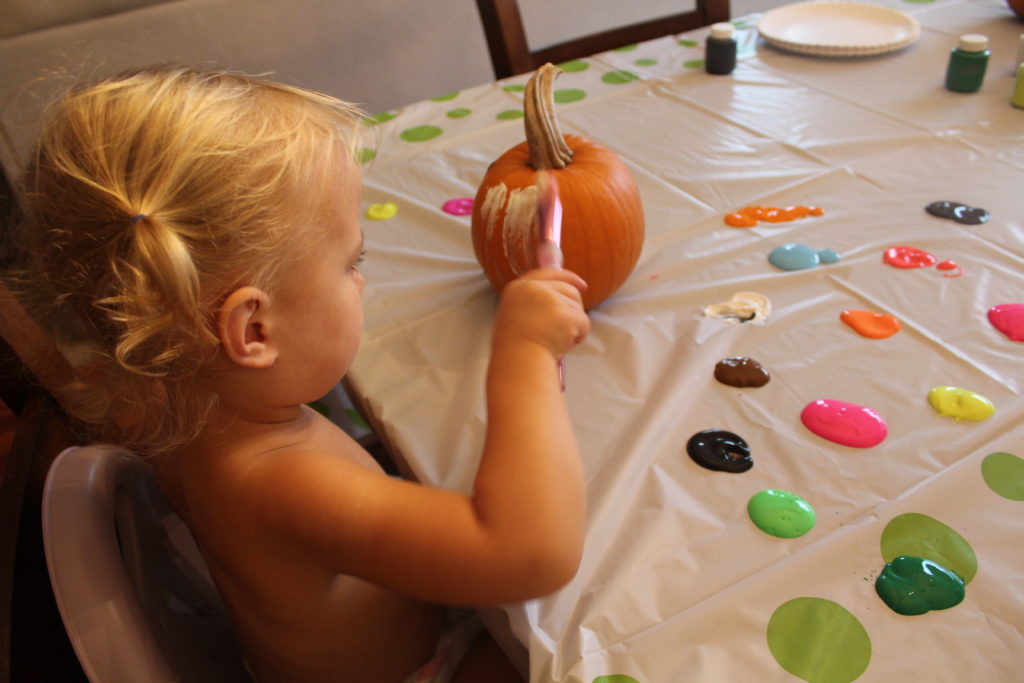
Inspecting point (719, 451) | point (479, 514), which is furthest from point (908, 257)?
point (479, 514)

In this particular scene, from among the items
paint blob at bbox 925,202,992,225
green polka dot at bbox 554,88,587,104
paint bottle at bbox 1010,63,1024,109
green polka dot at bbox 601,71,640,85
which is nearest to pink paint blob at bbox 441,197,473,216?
green polka dot at bbox 554,88,587,104

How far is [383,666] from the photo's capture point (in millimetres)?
662

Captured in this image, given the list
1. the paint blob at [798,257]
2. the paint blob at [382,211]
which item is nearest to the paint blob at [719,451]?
the paint blob at [798,257]

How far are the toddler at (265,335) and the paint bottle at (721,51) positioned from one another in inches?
30.9

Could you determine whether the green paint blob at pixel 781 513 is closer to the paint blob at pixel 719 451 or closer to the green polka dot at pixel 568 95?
the paint blob at pixel 719 451

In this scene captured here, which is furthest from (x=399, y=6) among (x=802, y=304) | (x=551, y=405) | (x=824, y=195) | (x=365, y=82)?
(x=551, y=405)

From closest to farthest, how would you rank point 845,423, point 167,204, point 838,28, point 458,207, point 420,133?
point 167,204
point 845,423
point 458,207
point 420,133
point 838,28

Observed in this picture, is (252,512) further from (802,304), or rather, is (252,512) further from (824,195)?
(824,195)

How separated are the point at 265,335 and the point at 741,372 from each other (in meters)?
0.41

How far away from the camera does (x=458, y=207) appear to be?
97 centimetres

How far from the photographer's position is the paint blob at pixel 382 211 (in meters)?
0.97

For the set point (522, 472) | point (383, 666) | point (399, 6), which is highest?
point (399, 6)

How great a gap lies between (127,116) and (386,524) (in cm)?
31

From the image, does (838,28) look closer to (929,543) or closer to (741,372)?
(741,372)
